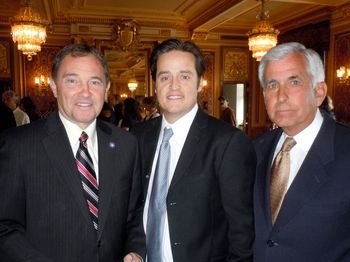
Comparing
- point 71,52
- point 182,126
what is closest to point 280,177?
point 182,126

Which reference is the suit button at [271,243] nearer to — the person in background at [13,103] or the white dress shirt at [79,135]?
the white dress shirt at [79,135]

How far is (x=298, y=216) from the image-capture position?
1515mm

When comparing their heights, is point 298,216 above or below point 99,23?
below

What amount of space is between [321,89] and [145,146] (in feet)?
3.47

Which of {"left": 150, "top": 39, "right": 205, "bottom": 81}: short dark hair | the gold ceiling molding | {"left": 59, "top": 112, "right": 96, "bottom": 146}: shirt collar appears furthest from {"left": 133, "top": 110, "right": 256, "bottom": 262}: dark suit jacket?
the gold ceiling molding

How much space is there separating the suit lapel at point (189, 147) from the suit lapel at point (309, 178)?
0.52 m

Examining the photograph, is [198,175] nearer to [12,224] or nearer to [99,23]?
[12,224]

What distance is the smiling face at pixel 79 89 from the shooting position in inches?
62.8

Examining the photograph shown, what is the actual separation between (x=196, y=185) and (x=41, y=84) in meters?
9.08

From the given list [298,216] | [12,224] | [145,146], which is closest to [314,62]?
[298,216]

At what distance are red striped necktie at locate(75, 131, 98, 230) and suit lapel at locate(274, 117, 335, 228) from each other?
2.94 feet

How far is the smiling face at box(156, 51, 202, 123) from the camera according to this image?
1767 millimetres

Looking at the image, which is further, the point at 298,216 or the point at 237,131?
the point at 237,131

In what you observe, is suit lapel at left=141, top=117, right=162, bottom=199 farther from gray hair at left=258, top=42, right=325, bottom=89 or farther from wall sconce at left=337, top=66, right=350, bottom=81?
wall sconce at left=337, top=66, right=350, bottom=81
